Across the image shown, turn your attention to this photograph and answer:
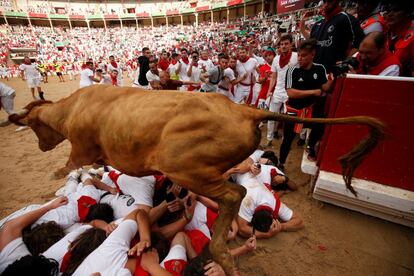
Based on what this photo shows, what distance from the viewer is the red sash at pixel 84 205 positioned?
122 inches

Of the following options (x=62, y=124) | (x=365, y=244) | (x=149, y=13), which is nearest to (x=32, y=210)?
(x=62, y=124)

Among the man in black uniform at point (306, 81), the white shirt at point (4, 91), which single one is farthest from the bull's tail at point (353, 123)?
the white shirt at point (4, 91)

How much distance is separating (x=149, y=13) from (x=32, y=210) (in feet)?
228

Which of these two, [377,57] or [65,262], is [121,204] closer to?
[65,262]

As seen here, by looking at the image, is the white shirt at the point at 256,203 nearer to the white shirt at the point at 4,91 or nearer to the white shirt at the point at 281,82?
the white shirt at the point at 281,82

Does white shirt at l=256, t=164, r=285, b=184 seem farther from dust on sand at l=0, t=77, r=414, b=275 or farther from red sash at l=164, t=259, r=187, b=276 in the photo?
red sash at l=164, t=259, r=187, b=276

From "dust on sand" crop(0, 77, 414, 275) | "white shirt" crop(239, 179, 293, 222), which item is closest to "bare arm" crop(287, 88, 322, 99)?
"white shirt" crop(239, 179, 293, 222)

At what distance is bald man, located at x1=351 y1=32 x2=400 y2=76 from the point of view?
8.90 ft

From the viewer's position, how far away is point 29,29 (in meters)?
49.1

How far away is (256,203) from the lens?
121 inches

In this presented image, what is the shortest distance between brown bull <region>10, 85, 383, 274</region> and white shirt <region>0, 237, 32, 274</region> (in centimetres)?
141

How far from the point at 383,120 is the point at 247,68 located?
4.78 m

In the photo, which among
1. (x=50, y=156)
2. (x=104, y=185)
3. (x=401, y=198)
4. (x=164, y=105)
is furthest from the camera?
(x=50, y=156)

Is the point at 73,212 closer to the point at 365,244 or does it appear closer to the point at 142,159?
the point at 142,159
